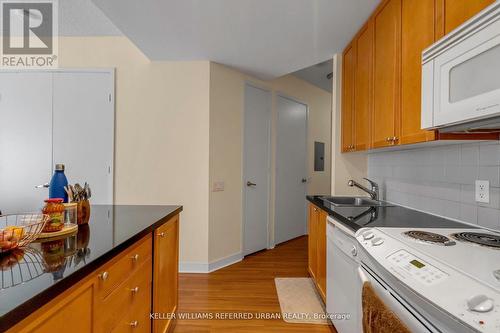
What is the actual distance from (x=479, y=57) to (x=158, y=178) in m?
2.94

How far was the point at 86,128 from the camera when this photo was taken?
311 centimetres

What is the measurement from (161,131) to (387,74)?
2414 millimetres

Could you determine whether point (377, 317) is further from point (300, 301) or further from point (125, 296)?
point (300, 301)

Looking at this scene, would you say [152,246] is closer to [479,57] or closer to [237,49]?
[479,57]

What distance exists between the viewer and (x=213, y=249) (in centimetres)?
307

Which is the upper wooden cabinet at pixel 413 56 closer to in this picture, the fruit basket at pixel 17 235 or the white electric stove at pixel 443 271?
the white electric stove at pixel 443 271

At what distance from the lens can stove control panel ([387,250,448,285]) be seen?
795mm

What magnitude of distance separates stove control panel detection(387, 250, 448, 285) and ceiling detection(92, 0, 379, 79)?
69.9 inches

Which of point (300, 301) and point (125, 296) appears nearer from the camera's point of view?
point (125, 296)

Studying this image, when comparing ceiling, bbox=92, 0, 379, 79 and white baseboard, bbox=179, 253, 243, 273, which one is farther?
white baseboard, bbox=179, 253, 243, 273

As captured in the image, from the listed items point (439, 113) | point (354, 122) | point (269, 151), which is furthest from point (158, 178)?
point (439, 113)

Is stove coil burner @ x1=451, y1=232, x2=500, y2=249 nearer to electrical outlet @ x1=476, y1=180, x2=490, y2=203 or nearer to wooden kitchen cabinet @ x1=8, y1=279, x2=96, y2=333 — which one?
electrical outlet @ x1=476, y1=180, x2=490, y2=203

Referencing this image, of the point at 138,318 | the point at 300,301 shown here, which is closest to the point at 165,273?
the point at 138,318

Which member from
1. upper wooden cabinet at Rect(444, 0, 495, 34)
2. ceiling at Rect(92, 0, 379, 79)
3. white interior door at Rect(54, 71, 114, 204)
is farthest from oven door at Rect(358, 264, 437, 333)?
white interior door at Rect(54, 71, 114, 204)
